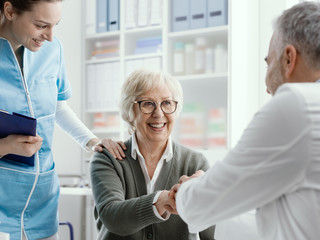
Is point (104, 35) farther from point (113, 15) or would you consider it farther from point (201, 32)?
point (201, 32)

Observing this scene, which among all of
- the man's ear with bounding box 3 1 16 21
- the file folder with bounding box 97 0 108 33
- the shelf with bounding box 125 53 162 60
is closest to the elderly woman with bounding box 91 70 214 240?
the man's ear with bounding box 3 1 16 21

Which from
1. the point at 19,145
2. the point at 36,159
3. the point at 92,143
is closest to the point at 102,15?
the point at 92,143

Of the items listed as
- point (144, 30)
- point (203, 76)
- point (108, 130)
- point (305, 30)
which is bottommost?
point (108, 130)

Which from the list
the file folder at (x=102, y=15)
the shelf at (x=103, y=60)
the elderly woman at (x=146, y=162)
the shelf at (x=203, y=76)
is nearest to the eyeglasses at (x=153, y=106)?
the elderly woman at (x=146, y=162)

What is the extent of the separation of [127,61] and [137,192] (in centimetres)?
239

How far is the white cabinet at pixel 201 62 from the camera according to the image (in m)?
3.35

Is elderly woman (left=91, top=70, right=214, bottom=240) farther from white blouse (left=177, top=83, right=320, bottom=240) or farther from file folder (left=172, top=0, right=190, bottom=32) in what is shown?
file folder (left=172, top=0, right=190, bottom=32)

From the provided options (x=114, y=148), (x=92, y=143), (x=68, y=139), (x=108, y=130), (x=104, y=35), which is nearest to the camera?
(x=114, y=148)

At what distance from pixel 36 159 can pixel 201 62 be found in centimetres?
210

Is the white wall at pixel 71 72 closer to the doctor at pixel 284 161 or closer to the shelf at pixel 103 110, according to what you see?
the shelf at pixel 103 110

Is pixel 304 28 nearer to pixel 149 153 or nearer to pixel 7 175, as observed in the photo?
pixel 149 153

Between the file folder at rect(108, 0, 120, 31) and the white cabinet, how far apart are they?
59 millimetres

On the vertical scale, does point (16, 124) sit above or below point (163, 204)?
above

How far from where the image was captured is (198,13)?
3.48 m
